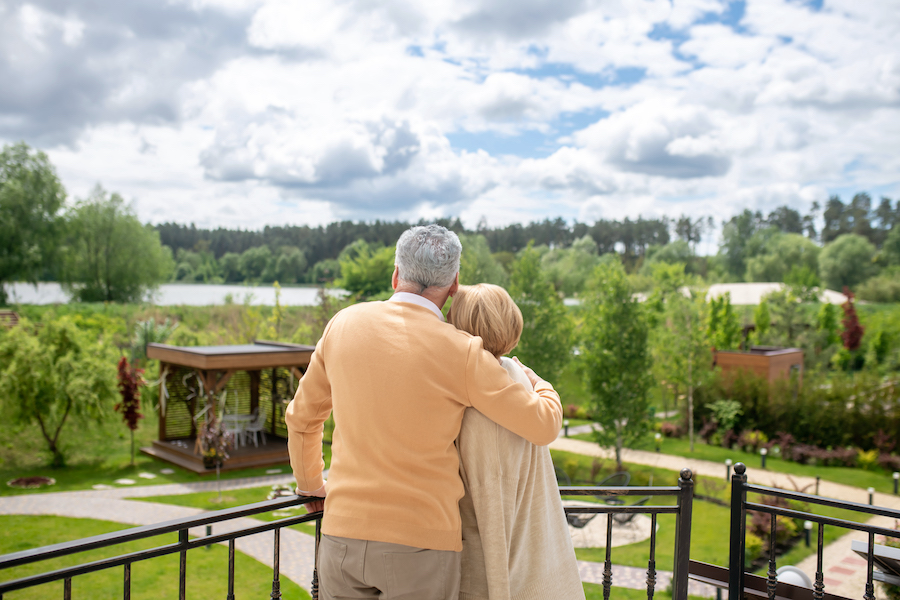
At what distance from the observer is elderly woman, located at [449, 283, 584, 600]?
1701mm

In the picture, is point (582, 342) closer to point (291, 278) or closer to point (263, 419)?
point (263, 419)

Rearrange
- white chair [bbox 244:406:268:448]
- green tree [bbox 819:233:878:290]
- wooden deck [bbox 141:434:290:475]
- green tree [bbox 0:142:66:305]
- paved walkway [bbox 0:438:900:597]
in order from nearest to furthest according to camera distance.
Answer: paved walkway [bbox 0:438:900:597] < wooden deck [bbox 141:434:290:475] < white chair [bbox 244:406:268:448] < green tree [bbox 0:142:66:305] < green tree [bbox 819:233:878:290]

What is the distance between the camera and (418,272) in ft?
5.73

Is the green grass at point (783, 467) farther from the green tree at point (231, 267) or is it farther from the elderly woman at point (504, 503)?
the green tree at point (231, 267)

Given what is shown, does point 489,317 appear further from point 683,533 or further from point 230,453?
point 230,453

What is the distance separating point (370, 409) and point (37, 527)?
32.1 ft

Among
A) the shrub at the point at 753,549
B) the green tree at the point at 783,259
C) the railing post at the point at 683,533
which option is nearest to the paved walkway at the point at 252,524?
the shrub at the point at 753,549

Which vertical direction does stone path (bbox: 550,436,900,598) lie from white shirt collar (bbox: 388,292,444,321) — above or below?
below

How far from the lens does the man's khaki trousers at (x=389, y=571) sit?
1.61 meters

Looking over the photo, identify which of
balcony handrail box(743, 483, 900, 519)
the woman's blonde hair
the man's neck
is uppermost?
the man's neck

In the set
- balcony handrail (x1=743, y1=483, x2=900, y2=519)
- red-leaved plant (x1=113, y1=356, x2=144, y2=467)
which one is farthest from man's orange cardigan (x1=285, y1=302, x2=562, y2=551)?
red-leaved plant (x1=113, y1=356, x2=144, y2=467)

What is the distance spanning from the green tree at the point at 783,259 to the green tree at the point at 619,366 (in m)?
49.3

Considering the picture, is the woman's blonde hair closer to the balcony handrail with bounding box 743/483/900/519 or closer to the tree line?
the balcony handrail with bounding box 743/483/900/519

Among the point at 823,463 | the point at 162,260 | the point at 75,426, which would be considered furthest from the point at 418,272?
the point at 162,260
